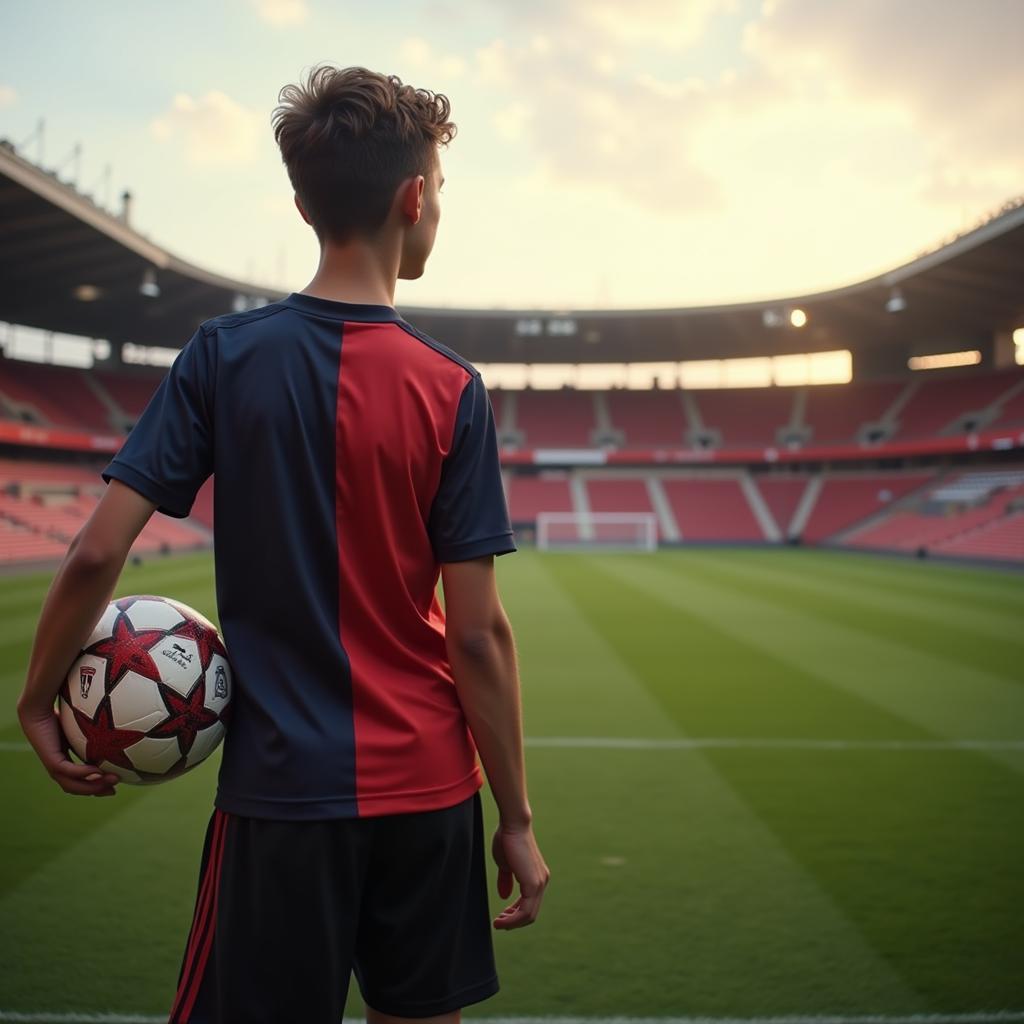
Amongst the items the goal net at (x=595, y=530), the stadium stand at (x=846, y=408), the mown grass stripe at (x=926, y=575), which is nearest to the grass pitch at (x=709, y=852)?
the mown grass stripe at (x=926, y=575)

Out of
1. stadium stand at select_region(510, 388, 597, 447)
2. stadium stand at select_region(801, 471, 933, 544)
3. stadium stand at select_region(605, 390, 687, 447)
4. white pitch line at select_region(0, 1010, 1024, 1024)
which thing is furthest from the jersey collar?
stadium stand at select_region(605, 390, 687, 447)

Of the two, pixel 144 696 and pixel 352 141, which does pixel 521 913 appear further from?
pixel 352 141

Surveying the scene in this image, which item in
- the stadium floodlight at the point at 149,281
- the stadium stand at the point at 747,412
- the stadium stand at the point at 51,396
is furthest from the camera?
the stadium stand at the point at 747,412

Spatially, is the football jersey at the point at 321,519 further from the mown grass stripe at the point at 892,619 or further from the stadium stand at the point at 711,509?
the stadium stand at the point at 711,509

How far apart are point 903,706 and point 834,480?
36.1 m

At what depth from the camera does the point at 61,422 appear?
33.6 meters

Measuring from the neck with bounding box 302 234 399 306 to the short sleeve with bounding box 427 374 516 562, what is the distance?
0.25 meters

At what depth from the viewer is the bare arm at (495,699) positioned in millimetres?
1448

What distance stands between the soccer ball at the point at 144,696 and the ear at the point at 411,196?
0.92 m

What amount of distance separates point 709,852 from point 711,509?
124 feet

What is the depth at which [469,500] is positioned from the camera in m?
1.45

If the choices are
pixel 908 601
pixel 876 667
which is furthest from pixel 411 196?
pixel 908 601

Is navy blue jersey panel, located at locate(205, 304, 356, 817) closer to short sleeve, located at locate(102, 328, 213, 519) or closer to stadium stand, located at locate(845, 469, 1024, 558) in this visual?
short sleeve, located at locate(102, 328, 213, 519)

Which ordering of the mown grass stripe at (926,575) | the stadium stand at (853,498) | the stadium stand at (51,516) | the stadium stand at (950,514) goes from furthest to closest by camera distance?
the stadium stand at (853,498)
the stadium stand at (950,514)
the stadium stand at (51,516)
the mown grass stripe at (926,575)
